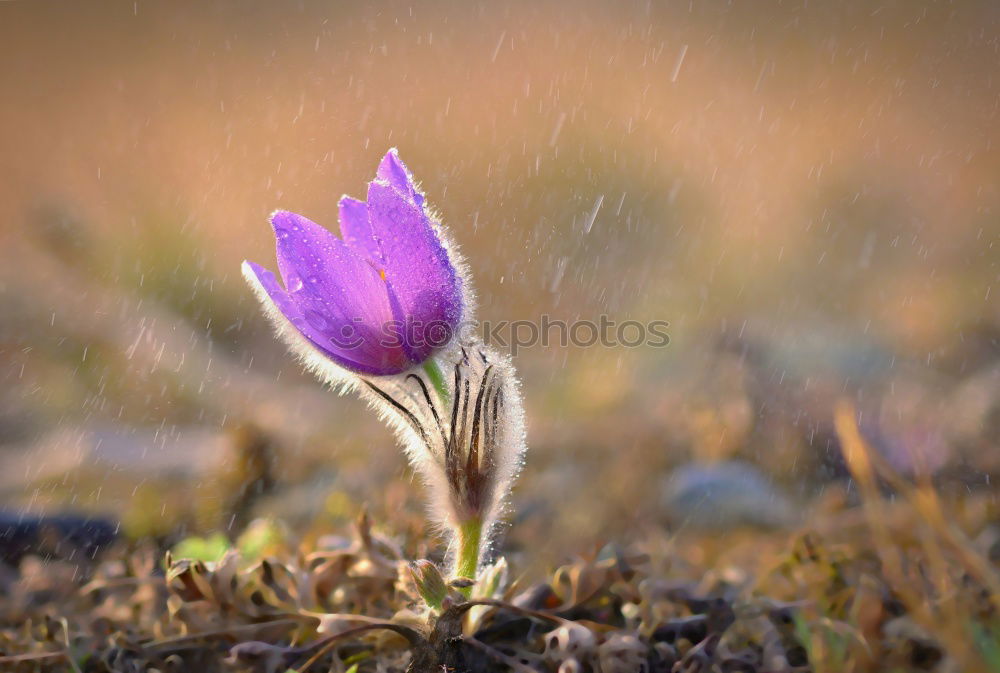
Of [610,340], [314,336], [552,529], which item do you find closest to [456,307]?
[314,336]

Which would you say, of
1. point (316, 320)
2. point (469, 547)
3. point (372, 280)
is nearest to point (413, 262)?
point (372, 280)

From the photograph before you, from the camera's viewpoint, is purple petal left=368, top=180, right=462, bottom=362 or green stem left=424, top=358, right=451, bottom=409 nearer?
purple petal left=368, top=180, right=462, bottom=362

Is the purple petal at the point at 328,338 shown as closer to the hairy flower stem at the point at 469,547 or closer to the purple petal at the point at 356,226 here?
the purple petal at the point at 356,226

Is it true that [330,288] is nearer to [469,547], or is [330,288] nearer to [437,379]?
[437,379]

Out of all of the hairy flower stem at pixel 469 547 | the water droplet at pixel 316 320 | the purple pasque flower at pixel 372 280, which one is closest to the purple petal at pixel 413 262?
the purple pasque flower at pixel 372 280

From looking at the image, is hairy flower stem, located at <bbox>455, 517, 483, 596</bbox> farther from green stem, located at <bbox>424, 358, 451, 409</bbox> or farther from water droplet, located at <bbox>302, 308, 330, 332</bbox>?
water droplet, located at <bbox>302, 308, 330, 332</bbox>

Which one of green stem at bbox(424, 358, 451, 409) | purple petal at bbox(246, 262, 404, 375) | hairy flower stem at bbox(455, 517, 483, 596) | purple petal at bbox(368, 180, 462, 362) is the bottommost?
hairy flower stem at bbox(455, 517, 483, 596)

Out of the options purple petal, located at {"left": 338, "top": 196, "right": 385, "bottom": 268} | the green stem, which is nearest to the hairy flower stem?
the green stem
